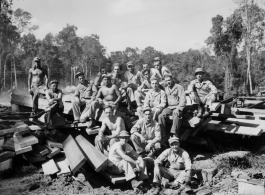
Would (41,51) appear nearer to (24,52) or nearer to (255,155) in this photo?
(24,52)

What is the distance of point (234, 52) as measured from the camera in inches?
1215

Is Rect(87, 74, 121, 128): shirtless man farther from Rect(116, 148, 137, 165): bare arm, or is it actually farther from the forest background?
the forest background

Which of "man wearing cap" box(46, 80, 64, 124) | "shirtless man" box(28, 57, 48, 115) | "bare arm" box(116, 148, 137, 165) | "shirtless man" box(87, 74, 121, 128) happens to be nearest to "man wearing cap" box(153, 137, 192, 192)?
"bare arm" box(116, 148, 137, 165)

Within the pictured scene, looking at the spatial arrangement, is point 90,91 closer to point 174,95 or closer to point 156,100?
point 156,100

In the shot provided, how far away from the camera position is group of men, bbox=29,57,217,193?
6414mm

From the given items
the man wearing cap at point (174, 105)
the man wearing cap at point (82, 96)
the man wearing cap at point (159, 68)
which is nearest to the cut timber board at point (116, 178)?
the man wearing cap at point (174, 105)

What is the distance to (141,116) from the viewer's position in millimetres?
8016

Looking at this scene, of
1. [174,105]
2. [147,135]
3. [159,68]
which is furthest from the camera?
[159,68]

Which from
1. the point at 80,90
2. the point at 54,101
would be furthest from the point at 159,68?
the point at 54,101

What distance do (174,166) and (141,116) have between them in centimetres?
195

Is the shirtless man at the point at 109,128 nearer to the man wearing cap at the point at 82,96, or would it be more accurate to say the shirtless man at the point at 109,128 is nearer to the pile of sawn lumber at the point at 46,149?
the pile of sawn lumber at the point at 46,149

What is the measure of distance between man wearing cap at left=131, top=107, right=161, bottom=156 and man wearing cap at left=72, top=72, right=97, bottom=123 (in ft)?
6.91

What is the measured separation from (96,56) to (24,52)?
12.0 m

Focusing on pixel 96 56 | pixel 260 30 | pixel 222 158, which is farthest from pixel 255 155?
pixel 96 56
